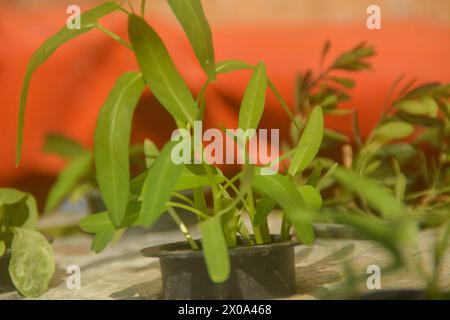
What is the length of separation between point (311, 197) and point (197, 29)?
217mm

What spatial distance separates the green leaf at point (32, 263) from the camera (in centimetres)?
89

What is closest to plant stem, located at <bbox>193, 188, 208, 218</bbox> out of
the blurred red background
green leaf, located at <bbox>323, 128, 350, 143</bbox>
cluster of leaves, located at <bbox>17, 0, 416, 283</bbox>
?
cluster of leaves, located at <bbox>17, 0, 416, 283</bbox>

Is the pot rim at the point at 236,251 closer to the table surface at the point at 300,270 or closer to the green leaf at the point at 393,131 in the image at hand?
the table surface at the point at 300,270

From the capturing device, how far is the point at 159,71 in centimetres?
69

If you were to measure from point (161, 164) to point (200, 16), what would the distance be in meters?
0.15

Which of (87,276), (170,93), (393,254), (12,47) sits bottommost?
(87,276)

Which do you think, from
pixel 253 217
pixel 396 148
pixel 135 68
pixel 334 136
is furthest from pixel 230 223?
pixel 135 68

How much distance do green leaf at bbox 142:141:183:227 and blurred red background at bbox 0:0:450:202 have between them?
927 millimetres

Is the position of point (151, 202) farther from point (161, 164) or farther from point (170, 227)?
point (170, 227)

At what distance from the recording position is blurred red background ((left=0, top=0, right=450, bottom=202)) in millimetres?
1610

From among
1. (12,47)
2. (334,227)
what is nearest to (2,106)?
(12,47)

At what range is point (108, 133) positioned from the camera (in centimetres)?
68

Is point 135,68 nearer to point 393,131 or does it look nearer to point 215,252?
point 393,131

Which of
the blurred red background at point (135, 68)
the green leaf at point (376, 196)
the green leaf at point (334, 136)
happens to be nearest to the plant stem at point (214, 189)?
the green leaf at point (376, 196)
